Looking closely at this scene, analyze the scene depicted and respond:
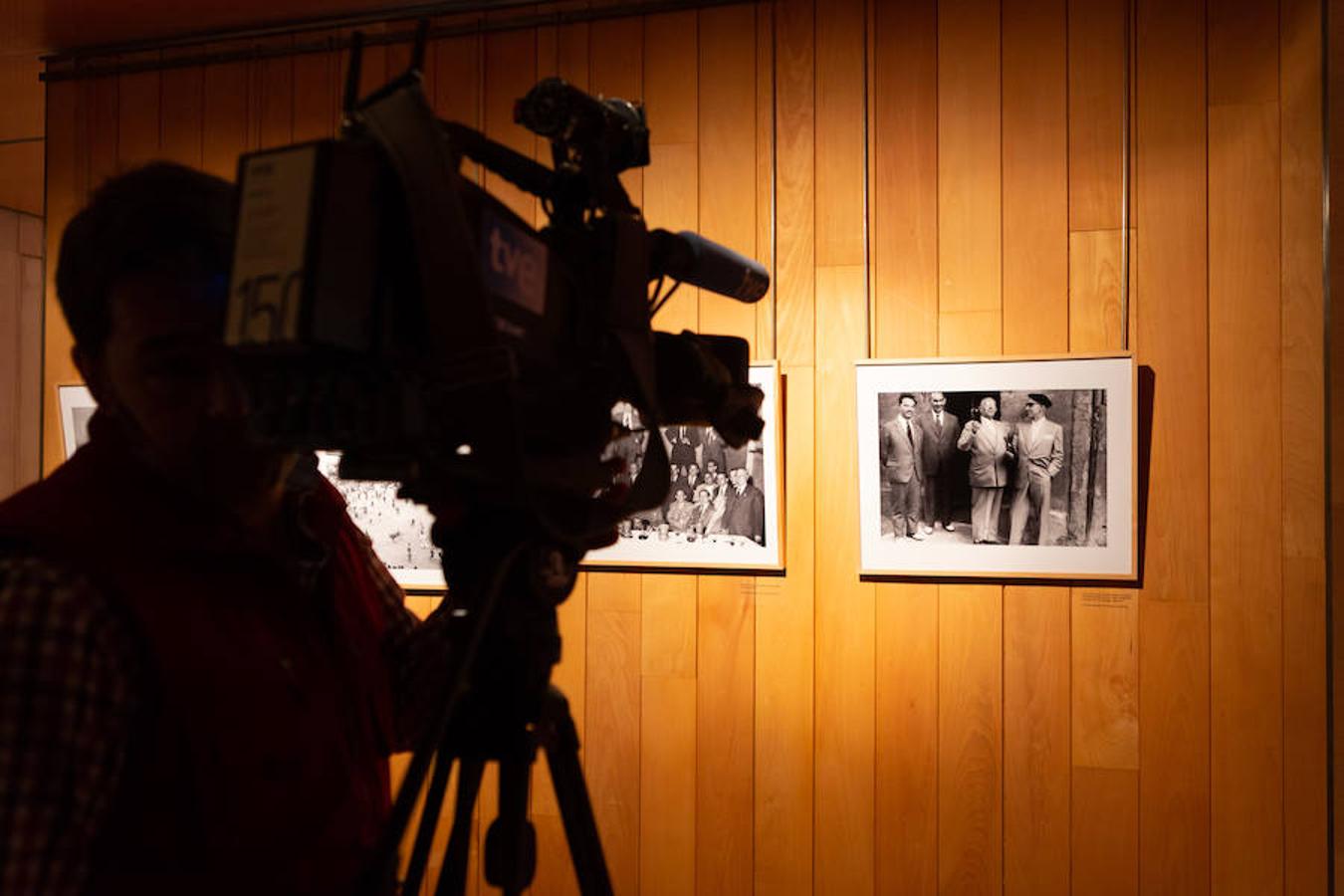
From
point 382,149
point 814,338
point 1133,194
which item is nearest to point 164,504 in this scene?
point 382,149

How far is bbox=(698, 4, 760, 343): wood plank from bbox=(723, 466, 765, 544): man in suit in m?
0.38

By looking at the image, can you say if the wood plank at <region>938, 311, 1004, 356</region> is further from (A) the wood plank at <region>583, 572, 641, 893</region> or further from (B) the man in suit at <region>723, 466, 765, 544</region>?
(A) the wood plank at <region>583, 572, 641, 893</region>

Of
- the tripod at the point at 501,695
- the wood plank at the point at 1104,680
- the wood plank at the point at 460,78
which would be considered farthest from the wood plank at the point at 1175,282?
the tripod at the point at 501,695

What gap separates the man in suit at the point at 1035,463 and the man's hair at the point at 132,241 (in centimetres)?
202

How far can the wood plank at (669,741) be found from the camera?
2.64 metres

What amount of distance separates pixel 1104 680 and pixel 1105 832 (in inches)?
14.7

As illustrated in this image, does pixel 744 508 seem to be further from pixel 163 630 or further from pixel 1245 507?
pixel 163 630

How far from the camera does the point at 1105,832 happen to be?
7.86ft

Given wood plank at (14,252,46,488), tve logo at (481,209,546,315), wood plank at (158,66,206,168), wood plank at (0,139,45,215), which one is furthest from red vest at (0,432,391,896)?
wood plank at (14,252,46,488)

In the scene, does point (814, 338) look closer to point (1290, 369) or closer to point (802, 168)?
point (802, 168)

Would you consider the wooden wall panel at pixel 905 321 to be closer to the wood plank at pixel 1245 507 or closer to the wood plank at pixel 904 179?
the wood plank at pixel 904 179

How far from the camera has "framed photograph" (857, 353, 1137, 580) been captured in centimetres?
239

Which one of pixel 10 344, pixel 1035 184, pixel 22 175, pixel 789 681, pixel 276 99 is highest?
pixel 22 175

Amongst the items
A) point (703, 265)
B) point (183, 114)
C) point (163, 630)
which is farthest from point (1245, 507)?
point (183, 114)
